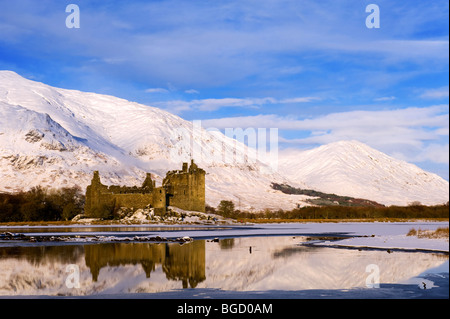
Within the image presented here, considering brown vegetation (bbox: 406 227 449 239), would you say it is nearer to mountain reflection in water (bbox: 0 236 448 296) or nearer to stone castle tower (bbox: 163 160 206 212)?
mountain reflection in water (bbox: 0 236 448 296)

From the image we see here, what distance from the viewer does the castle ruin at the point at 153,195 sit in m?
103

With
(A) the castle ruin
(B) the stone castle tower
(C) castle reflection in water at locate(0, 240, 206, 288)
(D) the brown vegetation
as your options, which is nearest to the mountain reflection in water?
(C) castle reflection in water at locate(0, 240, 206, 288)

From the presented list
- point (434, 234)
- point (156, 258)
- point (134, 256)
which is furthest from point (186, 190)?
point (156, 258)

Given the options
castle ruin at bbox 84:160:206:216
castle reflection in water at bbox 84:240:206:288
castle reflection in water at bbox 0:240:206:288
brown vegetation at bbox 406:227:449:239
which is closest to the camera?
castle reflection in water at bbox 84:240:206:288

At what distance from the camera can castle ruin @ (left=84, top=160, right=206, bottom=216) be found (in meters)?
103

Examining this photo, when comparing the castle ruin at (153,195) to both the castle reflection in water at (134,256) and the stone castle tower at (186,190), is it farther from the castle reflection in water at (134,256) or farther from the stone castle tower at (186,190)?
the castle reflection in water at (134,256)

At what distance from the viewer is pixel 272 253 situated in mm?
35656

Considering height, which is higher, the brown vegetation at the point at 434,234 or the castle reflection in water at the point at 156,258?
the brown vegetation at the point at 434,234

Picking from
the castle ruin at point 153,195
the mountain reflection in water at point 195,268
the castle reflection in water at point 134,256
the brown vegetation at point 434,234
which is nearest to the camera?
the mountain reflection in water at point 195,268

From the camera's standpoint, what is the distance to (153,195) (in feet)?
339

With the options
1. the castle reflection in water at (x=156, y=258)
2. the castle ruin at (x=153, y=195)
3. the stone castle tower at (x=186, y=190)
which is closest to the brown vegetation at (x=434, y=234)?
the castle reflection in water at (x=156, y=258)
